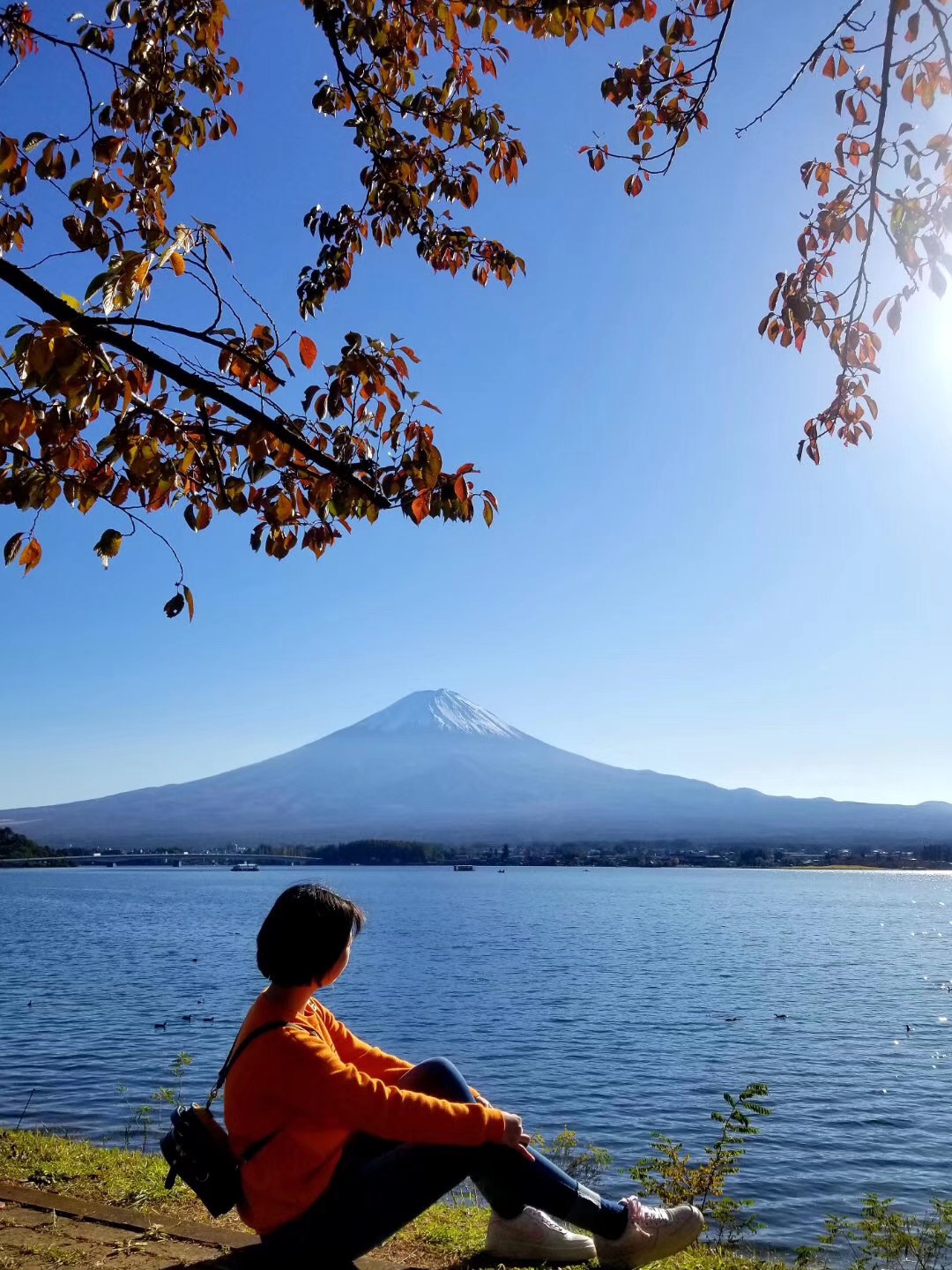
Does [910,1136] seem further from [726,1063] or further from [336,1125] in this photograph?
[336,1125]

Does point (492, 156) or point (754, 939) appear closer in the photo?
point (492, 156)

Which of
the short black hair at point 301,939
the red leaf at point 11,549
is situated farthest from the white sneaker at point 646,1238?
the red leaf at point 11,549

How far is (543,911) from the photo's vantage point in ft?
193

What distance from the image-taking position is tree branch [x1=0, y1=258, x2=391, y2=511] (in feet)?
8.96

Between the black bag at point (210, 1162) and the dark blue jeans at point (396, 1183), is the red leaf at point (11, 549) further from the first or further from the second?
the dark blue jeans at point (396, 1183)

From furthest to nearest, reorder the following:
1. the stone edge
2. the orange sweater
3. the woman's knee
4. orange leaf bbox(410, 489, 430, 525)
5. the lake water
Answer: the lake water → the stone edge → orange leaf bbox(410, 489, 430, 525) → the woman's knee → the orange sweater

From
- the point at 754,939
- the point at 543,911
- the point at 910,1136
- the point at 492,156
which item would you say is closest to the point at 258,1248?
the point at 492,156

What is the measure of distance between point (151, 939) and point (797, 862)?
413 feet

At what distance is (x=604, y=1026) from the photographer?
19031mm

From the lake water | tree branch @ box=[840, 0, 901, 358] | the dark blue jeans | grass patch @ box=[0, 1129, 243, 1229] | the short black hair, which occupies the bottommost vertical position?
the lake water

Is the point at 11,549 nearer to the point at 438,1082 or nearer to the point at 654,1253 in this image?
the point at 438,1082

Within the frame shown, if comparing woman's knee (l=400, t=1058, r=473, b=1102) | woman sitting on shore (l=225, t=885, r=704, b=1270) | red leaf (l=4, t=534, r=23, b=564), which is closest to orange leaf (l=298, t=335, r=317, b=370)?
red leaf (l=4, t=534, r=23, b=564)

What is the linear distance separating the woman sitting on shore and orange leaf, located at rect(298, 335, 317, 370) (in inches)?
67.1

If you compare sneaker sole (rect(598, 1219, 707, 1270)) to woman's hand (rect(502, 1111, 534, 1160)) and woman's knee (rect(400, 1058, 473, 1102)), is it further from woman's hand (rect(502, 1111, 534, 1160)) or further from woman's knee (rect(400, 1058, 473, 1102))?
woman's knee (rect(400, 1058, 473, 1102))
